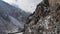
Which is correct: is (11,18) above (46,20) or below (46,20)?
above

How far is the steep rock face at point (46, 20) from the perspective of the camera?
911mm

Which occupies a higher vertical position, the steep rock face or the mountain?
the mountain

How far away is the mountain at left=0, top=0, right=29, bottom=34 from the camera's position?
156 cm

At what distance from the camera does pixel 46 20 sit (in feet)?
3.17

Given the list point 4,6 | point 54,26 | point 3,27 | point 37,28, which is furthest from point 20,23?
point 54,26

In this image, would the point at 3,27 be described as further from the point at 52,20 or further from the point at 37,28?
the point at 52,20

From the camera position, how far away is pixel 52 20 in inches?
36.6

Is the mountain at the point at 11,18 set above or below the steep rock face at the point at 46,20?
above

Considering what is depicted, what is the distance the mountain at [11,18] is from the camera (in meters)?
1.56

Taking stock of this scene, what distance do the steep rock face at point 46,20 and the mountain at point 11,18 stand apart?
0.43m

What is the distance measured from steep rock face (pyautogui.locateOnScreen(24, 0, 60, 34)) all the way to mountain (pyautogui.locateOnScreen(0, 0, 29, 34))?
0.43m

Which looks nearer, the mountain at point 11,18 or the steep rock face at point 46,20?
the steep rock face at point 46,20

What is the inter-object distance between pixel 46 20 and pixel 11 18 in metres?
0.83

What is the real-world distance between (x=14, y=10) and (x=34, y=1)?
0.30m
